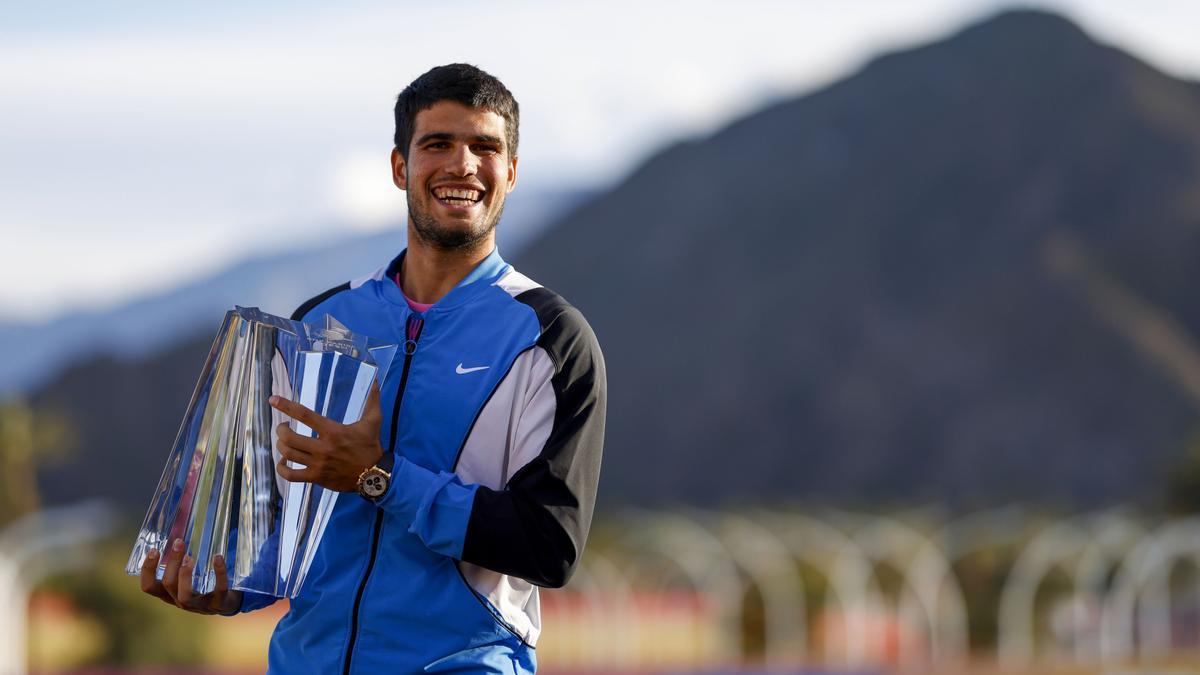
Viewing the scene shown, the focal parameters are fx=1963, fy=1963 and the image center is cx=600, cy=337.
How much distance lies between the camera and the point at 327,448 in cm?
349

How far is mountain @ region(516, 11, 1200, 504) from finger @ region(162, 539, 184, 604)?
11142cm

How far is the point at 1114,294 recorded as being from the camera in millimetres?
143375

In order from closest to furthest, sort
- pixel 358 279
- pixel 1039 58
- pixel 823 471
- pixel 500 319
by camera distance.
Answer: pixel 500 319 → pixel 358 279 → pixel 823 471 → pixel 1039 58

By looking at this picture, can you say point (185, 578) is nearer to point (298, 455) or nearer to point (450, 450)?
point (298, 455)

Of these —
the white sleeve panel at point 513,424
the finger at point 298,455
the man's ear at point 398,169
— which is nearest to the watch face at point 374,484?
the finger at point 298,455

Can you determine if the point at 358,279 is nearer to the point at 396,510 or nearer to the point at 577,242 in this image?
the point at 396,510

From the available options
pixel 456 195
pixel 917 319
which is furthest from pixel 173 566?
pixel 917 319

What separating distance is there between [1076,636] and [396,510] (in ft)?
249

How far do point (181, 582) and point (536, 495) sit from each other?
663 mm

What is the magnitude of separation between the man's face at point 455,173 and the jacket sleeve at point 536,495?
12.2 inches

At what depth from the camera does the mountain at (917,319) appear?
439ft

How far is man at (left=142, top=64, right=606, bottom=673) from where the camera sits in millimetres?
3574

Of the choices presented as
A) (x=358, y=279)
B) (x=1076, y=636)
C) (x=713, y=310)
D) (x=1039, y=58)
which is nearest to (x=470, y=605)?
(x=358, y=279)

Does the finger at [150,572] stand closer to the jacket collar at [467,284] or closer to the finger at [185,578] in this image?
the finger at [185,578]
